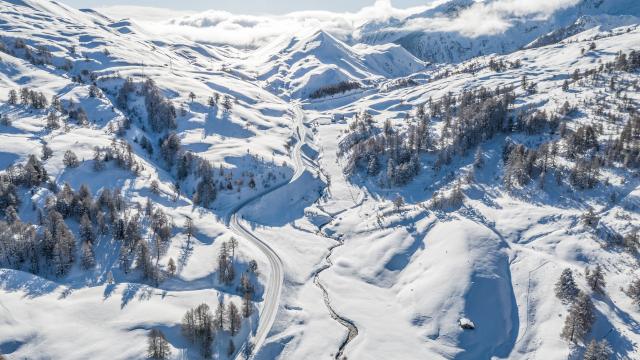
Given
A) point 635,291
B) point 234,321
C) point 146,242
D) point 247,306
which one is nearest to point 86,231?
point 146,242

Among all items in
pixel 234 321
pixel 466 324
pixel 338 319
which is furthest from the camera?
pixel 338 319

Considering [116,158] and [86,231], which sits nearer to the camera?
[86,231]

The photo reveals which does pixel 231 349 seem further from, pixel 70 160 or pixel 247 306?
pixel 70 160

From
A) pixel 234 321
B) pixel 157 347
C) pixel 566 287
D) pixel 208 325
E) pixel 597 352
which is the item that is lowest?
pixel 234 321

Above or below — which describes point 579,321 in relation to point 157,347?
above

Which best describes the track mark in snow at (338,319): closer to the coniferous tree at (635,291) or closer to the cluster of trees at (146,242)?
the cluster of trees at (146,242)

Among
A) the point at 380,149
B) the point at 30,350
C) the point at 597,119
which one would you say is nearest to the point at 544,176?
the point at 597,119
